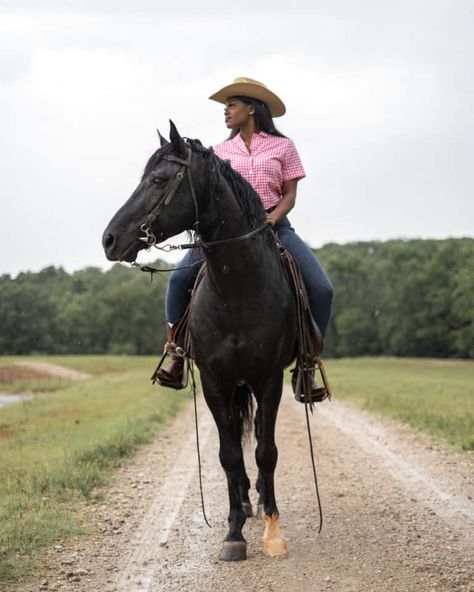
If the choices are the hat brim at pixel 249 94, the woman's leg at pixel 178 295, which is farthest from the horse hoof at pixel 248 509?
the hat brim at pixel 249 94

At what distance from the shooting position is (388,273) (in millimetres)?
98000

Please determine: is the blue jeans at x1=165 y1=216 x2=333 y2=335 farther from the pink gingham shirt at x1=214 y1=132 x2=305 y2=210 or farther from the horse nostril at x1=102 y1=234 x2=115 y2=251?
the horse nostril at x1=102 y1=234 x2=115 y2=251

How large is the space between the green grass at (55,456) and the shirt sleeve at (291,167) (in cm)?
379

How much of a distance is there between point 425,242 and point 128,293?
41130 mm

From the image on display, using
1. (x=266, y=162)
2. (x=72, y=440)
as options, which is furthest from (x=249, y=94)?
(x=72, y=440)

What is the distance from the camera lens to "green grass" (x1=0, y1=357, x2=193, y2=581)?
7098 millimetres

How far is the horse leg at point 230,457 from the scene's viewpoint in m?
6.51

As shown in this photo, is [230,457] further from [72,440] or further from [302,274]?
[72,440]

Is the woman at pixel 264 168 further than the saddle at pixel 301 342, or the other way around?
the woman at pixel 264 168

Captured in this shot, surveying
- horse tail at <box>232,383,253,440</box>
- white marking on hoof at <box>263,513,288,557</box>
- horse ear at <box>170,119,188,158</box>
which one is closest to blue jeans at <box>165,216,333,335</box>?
horse tail at <box>232,383,253,440</box>

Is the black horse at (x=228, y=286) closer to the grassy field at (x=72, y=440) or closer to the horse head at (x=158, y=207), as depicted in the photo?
the horse head at (x=158, y=207)

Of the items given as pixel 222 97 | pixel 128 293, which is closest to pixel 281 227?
pixel 222 97

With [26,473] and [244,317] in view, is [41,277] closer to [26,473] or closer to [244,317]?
[26,473]

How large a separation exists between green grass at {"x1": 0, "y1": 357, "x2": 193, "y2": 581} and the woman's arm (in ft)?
11.1
